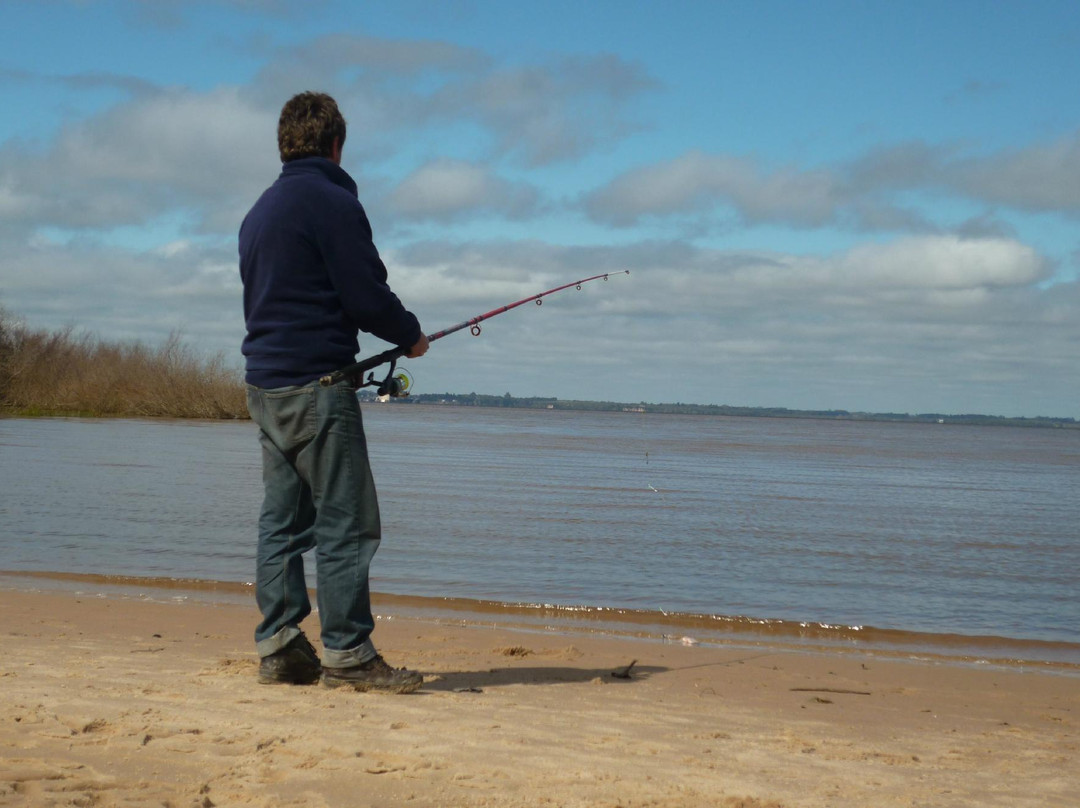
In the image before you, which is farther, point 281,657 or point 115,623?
point 115,623

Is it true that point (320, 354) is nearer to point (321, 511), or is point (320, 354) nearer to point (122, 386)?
point (321, 511)

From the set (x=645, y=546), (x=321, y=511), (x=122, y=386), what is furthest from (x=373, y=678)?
(x=122, y=386)

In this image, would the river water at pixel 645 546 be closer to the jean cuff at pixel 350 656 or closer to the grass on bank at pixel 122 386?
the jean cuff at pixel 350 656

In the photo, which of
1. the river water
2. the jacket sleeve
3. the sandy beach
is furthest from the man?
the river water

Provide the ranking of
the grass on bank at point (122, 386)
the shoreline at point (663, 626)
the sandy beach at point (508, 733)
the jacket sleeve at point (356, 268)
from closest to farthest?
1. the sandy beach at point (508, 733)
2. the jacket sleeve at point (356, 268)
3. the shoreline at point (663, 626)
4. the grass on bank at point (122, 386)

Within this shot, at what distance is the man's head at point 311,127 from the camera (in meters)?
4.27

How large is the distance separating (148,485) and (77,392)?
129ft

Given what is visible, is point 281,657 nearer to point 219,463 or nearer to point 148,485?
point 148,485

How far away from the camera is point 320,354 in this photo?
4195 mm

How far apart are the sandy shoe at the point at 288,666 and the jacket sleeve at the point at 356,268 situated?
1.26 metres

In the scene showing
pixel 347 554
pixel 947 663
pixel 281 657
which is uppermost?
pixel 347 554

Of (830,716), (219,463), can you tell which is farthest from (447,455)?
(830,716)

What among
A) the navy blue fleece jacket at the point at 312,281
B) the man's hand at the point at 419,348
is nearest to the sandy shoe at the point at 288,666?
the navy blue fleece jacket at the point at 312,281

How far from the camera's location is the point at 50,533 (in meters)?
10.7
